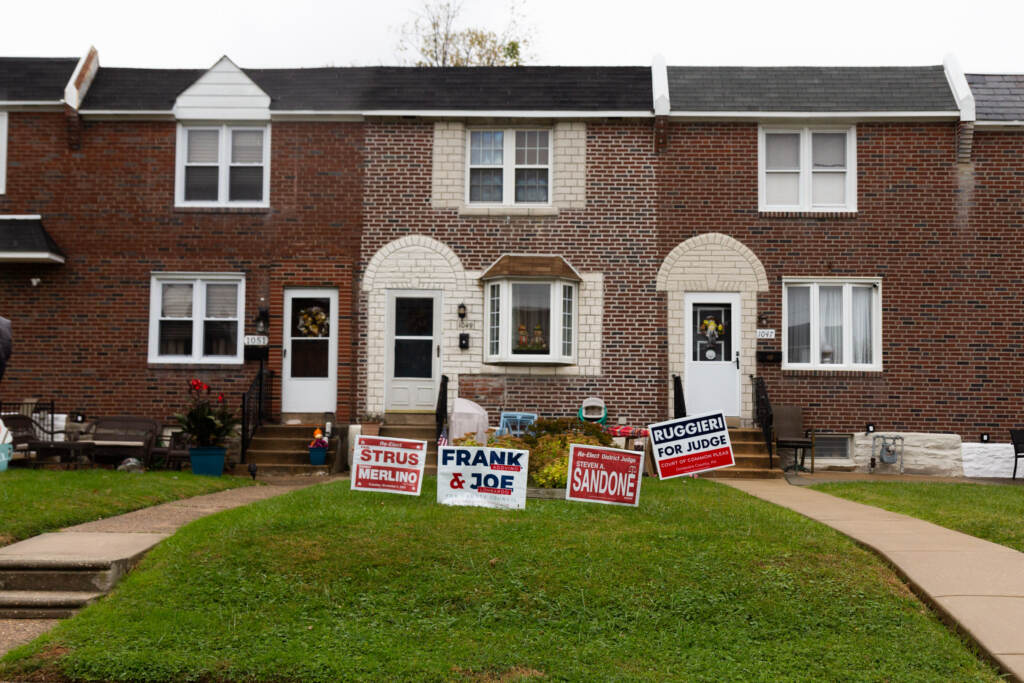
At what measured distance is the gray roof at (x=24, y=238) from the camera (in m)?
16.2

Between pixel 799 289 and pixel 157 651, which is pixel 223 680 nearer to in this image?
pixel 157 651

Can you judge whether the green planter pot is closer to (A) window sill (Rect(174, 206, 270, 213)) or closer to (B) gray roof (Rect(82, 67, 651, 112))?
(A) window sill (Rect(174, 206, 270, 213))

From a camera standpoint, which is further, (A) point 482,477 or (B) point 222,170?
(B) point 222,170

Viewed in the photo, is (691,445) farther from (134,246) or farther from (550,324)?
(134,246)

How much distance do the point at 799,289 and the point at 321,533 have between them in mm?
11535

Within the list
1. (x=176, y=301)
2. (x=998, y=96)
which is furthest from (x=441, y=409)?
(x=998, y=96)

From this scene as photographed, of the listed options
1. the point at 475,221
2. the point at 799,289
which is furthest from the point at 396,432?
the point at 799,289

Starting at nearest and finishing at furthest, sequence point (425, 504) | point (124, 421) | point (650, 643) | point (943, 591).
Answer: point (650, 643), point (943, 591), point (425, 504), point (124, 421)

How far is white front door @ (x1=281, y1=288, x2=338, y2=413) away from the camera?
1675cm

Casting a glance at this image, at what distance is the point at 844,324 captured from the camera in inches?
653

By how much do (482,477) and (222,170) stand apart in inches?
416

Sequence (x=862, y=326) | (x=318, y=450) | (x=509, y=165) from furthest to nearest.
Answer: (x=509, y=165), (x=862, y=326), (x=318, y=450)

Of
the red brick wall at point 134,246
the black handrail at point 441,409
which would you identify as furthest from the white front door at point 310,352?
the black handrail at point 441,409

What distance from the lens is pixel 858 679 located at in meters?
5.45
